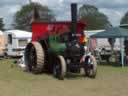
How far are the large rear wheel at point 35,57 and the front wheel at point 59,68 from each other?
0.84 metres

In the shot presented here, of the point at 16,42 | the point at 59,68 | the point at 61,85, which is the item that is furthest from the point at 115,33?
the point at 16,42

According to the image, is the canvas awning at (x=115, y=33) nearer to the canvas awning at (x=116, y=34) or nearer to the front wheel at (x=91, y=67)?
the canvas awning at (x=116, y=34)

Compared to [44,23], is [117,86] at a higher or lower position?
lower

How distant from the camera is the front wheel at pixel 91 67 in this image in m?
16.5

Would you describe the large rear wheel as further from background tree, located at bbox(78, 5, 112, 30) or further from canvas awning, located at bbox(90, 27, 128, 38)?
background tree, located at bbox(78, 5, 112, 30)

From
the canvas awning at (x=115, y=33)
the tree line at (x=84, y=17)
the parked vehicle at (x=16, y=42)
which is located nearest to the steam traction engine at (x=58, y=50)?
the canvas awning at (x=115, y=33)

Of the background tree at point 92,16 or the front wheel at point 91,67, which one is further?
the background tree at point 92,16

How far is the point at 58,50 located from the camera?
55.8 ft

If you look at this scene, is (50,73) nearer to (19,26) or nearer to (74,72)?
(74,72)

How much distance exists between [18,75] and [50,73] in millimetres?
1465

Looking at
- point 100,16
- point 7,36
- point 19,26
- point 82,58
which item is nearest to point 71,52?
point 82,58

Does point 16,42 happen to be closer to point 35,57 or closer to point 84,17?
point 35,57

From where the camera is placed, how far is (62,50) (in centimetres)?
1689

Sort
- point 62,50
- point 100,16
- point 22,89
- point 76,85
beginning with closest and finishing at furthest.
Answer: point 22,89, point 76,85, point 62,50, point 100,16
